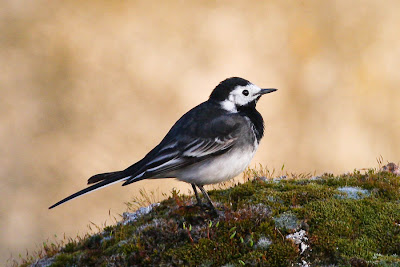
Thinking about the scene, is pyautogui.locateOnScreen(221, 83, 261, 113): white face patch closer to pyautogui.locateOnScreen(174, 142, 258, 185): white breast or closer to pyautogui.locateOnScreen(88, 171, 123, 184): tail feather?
pyautogui.locateOnScreen(174, 142, 258, 185): white breast

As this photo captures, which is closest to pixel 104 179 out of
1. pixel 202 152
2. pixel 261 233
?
pixel 202 152

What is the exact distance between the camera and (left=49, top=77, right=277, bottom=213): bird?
10086 millimetres

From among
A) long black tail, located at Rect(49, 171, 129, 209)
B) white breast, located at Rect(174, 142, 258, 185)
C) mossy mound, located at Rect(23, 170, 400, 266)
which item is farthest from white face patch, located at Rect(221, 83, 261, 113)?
long black tail, located at Rect(49, 171, 129, 209)

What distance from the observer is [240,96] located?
11203 millimetres

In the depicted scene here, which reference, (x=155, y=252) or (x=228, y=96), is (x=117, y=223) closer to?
(x=155, y=252)

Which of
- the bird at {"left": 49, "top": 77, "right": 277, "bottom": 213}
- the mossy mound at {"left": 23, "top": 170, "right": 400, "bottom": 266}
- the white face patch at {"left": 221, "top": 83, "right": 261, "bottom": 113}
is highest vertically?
the white face patch at {"left": 221, "top": 83, "right": 261, "bottom": 113}

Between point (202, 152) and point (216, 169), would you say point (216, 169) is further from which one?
point (202, 152)

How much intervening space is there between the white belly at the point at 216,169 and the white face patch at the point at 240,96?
4.18 feet

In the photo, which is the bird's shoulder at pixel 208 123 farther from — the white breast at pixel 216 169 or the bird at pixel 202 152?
the white breast at pixel 216 169

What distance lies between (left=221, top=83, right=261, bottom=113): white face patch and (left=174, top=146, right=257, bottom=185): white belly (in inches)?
50.1

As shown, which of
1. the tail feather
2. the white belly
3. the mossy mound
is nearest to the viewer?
the mossy mound

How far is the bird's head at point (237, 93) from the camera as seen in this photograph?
11195 mm

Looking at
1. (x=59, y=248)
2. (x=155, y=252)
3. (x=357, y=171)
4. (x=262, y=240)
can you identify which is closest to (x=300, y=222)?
(x=262, y=240)

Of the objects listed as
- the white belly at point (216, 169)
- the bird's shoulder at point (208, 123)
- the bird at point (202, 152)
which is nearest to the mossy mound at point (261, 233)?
the white belly at point (216, 169)
